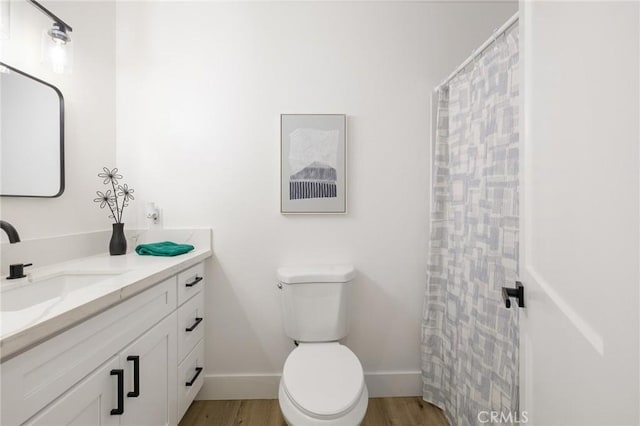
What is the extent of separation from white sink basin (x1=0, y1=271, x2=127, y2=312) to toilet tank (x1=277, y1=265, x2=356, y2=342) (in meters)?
0.83

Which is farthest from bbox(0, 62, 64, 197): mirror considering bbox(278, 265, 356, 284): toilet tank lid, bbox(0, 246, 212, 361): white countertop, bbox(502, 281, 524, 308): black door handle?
bbox(502, 281, 524, 308): black door handle

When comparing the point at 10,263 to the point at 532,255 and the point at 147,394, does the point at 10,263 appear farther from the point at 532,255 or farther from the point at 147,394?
the point at 532,255

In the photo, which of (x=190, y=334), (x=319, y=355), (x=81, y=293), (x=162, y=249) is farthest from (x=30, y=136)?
(x=319, y=355)

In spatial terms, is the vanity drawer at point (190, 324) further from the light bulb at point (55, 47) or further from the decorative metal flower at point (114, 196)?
the light bulb at point (55, 47)

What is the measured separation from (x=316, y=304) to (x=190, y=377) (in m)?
0.75

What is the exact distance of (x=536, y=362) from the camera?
2.54ft

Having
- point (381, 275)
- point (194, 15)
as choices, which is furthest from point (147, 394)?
point (194, 15)

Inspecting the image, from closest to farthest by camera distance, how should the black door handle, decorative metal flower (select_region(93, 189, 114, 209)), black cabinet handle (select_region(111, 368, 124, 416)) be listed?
the black door handle, black cabinet handle (select_region(111, 368, 124, 416)), decorative metal flower (select_region(93, 189, 114, 209))

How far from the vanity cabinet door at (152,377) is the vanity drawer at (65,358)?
7cm

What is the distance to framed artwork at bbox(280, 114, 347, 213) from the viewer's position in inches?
71.6

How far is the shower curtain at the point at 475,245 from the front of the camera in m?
1.18

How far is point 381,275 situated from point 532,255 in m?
1.12

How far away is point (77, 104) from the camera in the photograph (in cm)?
156

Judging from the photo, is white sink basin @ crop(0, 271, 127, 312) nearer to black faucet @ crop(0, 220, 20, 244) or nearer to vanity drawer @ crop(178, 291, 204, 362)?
black faucet @ crop(0, 220, 20, 244)
